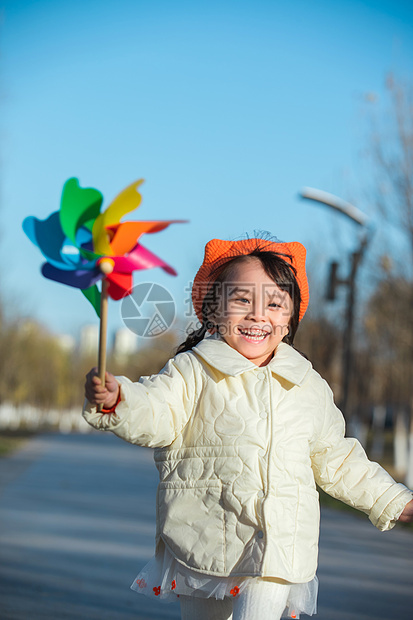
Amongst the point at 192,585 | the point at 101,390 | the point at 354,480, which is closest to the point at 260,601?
the point at 192,585

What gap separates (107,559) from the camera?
6.88 m

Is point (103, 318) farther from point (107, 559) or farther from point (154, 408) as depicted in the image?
point (107, 559)

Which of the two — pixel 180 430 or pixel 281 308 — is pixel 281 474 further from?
pixel 281 308

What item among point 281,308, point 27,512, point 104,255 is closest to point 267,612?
point 281,308

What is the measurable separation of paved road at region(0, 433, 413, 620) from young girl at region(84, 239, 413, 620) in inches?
96.2

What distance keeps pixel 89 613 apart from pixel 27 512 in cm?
479

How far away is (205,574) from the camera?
9.09ft

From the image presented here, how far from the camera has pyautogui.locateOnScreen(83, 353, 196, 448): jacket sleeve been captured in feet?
8.57

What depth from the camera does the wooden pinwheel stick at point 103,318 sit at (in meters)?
2.43

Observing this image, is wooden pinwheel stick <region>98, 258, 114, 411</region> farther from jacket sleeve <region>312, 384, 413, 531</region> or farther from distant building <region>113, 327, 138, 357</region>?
distant building <region>113, 327, 138, 357</region>

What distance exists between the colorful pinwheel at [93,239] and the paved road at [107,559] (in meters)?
3.11

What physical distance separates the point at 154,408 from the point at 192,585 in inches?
24.6

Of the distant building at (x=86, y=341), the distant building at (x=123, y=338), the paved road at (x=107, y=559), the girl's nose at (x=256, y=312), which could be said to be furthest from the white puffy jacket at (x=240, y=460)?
the distant building at (x=86, y=341)
